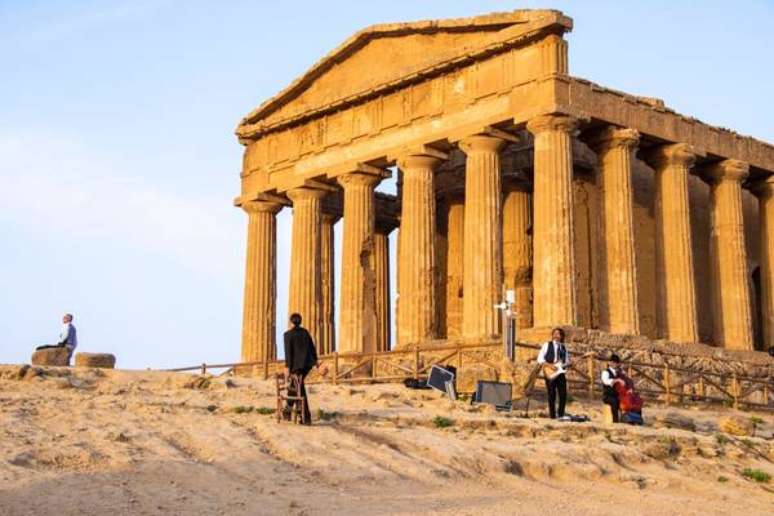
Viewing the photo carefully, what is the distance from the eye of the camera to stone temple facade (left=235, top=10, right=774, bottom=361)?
33.2 meters

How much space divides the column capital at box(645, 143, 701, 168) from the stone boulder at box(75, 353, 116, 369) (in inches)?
688

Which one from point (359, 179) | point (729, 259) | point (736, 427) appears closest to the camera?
point (736, 427)

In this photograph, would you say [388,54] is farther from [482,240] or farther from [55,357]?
[55,357]

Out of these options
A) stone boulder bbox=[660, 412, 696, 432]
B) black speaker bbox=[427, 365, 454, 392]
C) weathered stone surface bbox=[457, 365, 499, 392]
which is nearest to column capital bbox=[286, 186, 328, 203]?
weathered stone surface bbox=[457, 365, 499, 392]

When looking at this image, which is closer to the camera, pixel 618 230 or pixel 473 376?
pixel 473 376

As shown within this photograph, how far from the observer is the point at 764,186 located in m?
40.3

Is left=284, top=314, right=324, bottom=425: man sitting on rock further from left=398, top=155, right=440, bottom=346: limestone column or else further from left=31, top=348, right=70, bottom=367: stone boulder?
left=398, top=155, right=440, bottom=346: limestone column

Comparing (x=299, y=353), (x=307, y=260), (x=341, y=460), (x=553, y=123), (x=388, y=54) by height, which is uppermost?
(x=388, y=54)

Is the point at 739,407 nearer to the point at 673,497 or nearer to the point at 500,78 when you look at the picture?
the point at 500,78

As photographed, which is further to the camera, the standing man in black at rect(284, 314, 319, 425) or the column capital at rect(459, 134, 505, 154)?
the column capital at rect(459, 134, 505, 154)

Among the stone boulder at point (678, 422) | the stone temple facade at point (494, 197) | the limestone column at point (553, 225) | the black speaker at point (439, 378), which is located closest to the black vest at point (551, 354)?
the black speaker at point (439, 378)

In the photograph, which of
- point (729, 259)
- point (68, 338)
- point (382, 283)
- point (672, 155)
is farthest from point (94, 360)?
point (729, 259)

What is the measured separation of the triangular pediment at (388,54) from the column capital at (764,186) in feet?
38.0

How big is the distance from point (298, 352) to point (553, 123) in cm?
1612
